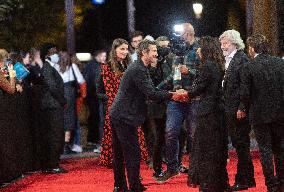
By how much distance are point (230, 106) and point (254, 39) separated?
0.88m

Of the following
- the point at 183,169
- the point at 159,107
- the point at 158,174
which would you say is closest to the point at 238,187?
the point at 158,174

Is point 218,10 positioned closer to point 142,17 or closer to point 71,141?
point 142,17

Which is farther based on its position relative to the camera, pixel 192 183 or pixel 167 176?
pixel 167 176

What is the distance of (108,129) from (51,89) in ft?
3.68

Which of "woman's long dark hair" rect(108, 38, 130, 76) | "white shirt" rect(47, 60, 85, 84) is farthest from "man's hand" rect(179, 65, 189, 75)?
"white shirt" rect(47, 60, 85, 84)

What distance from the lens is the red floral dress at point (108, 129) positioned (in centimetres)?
1152

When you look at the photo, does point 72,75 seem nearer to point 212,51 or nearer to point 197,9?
point 197,9

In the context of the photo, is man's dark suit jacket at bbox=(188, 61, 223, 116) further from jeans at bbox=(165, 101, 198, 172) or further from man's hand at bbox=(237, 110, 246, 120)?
jeans at bbox=(165, 101, 198, 172)

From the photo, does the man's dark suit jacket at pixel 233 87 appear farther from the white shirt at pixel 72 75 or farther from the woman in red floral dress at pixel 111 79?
the white shirt at pixel 72 75

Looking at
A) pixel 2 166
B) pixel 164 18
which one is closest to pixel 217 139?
pixel 2 166

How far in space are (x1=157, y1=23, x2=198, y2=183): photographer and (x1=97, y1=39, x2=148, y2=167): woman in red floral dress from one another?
648 mm

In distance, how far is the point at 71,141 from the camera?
1487cm

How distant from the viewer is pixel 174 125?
10641 mm

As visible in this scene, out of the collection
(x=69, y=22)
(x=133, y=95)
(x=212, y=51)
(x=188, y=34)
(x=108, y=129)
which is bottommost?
(x=108, y=129)
